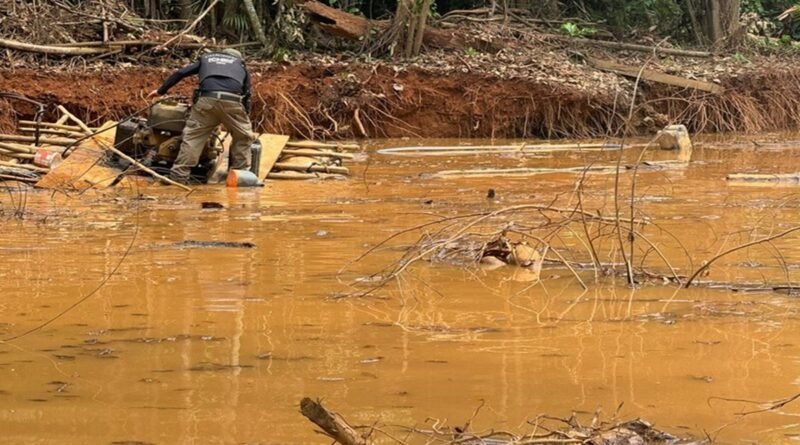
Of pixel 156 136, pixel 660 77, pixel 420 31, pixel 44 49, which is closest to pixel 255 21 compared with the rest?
pixel 420 31

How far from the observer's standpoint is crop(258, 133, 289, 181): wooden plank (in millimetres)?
12055

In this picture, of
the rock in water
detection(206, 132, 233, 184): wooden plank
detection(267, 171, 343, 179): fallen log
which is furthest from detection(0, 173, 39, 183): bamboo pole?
the rock in water

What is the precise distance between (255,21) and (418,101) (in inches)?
125

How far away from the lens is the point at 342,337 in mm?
4789

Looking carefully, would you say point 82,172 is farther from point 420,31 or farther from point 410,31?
point 420,31

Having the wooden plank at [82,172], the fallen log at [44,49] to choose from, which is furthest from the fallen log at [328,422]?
the fallen log at [44,49]

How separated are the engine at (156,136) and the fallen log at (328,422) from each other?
900 cm

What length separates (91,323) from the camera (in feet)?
16.4

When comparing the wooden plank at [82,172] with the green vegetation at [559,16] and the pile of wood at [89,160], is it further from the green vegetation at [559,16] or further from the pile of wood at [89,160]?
the green vegetation at [559,16]

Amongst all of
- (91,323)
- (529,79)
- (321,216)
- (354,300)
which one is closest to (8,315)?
(91,323)

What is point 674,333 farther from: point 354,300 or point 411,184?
point 411,184

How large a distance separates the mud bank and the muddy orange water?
804 centimetres

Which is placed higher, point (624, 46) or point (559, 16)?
point (559, 16)

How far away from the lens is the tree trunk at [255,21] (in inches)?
744
